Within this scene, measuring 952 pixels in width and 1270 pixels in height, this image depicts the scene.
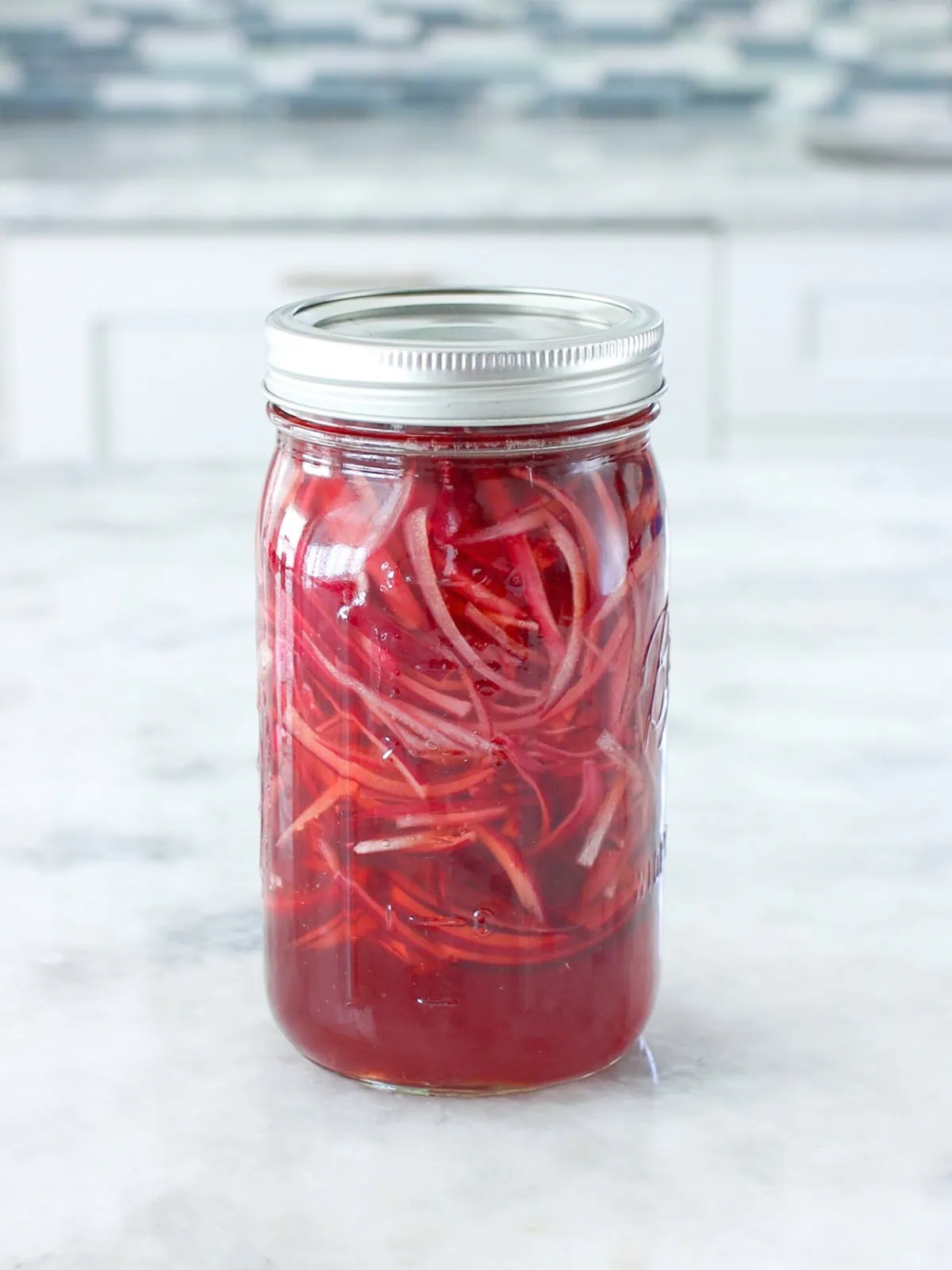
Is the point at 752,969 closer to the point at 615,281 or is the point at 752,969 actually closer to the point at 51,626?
the point at 51,626

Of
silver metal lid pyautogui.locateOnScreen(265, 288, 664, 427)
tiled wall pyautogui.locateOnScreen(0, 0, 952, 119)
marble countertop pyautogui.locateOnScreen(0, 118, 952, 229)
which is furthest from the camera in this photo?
tiled wall pyautogui.locateOnScreen(0, 0, 952, 119)

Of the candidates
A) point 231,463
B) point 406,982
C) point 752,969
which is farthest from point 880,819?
point 231,463

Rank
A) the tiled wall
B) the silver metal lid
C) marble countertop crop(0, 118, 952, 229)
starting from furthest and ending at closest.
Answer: the tiled wall → marble countertop crop(0, 118, 952, 229) → the silver metal lid

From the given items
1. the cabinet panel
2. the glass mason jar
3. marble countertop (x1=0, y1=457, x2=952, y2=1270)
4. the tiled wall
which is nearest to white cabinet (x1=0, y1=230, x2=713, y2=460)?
the cabinet panel

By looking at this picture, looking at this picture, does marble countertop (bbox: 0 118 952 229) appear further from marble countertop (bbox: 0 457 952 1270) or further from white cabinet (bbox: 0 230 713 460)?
marble countertop (bbox: 0 457 952 1270)

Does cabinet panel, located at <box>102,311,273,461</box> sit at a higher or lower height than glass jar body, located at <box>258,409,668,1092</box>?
lower

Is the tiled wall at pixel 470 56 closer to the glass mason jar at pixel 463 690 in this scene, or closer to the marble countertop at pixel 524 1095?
the marble countertop at pixel 524 1095

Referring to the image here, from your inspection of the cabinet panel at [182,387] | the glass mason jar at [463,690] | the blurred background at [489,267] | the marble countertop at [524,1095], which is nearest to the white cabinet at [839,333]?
the blurred background at [489,267]
